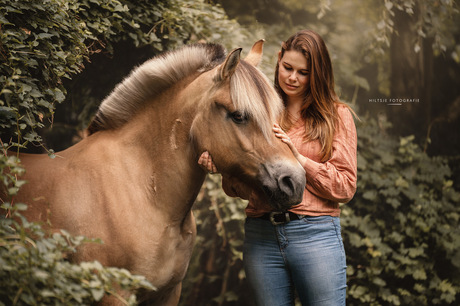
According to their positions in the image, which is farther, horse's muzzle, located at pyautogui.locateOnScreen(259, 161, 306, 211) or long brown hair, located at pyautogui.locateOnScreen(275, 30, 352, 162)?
long brown hair, located at pyautogui.locateOnScreen(275, 30, 352, 162)

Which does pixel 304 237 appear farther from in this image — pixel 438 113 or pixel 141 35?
pixel 438 113

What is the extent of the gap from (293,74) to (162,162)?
87cm

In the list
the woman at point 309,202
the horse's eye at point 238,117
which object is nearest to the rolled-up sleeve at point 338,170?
the woman at point 309,202

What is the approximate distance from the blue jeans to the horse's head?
0.80 ft

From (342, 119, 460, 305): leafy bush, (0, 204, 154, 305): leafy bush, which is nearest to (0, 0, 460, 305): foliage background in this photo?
(342, 119, 460, 305): leafy bush

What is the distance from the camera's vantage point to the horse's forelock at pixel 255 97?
1916mm

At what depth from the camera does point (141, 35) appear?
9.71 ft

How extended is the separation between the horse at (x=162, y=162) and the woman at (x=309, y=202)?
0.15 m

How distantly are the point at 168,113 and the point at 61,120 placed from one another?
179 centimetres

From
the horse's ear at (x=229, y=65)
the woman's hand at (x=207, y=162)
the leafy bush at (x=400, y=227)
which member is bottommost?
the leafy bush at (x=400, y=227)

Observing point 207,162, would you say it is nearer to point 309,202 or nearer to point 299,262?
point 309,202

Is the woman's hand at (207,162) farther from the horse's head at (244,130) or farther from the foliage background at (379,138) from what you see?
the foliage background at (379,138)

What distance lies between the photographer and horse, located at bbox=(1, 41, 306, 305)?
1936 mm

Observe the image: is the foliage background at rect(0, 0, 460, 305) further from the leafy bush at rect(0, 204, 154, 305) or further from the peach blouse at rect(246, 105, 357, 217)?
the leafy bush at rect(0, 204, 154, 305)
